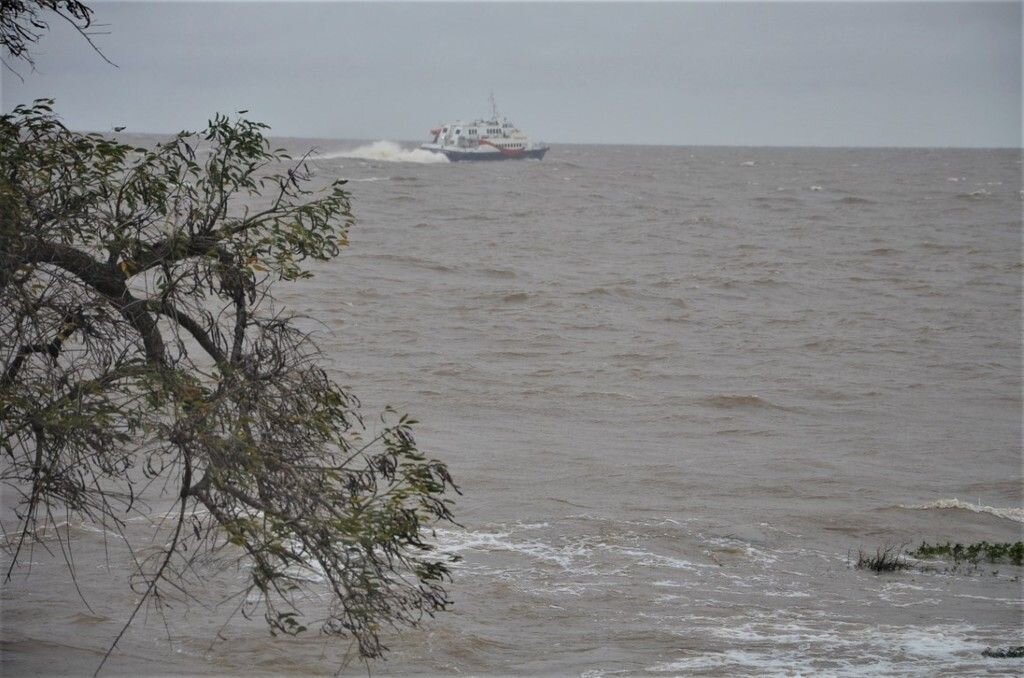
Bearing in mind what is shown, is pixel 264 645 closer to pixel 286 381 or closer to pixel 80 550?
pixel 80 550

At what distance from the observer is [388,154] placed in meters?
139

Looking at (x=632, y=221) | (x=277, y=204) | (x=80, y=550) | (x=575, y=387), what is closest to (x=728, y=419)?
(x=575, y=387)

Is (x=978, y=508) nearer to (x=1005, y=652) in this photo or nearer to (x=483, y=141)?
(x=1005, y=652)

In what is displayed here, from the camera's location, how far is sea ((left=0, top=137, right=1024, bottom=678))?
9.67 m

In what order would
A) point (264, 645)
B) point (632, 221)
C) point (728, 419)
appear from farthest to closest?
point (632, 221) → point (728, 419) → point (264, 645)

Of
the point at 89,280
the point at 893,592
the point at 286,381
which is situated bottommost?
the point at 893,592

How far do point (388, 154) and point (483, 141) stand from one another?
22.4 m

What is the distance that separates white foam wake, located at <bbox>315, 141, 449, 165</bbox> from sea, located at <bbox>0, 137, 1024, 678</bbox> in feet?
267

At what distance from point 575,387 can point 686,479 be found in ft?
20.0

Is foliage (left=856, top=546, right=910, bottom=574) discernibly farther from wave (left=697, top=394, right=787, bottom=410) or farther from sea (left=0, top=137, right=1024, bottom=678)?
wave (left=697, top=394, right=787, bottom=410)

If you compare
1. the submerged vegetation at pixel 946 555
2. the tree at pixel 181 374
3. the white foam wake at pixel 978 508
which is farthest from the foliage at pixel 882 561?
the tree at pixel 181 374

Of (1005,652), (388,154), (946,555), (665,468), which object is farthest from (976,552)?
(388,154)

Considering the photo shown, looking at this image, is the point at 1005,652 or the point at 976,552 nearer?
the point at 1005,652

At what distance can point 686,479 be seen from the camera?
15375mm
